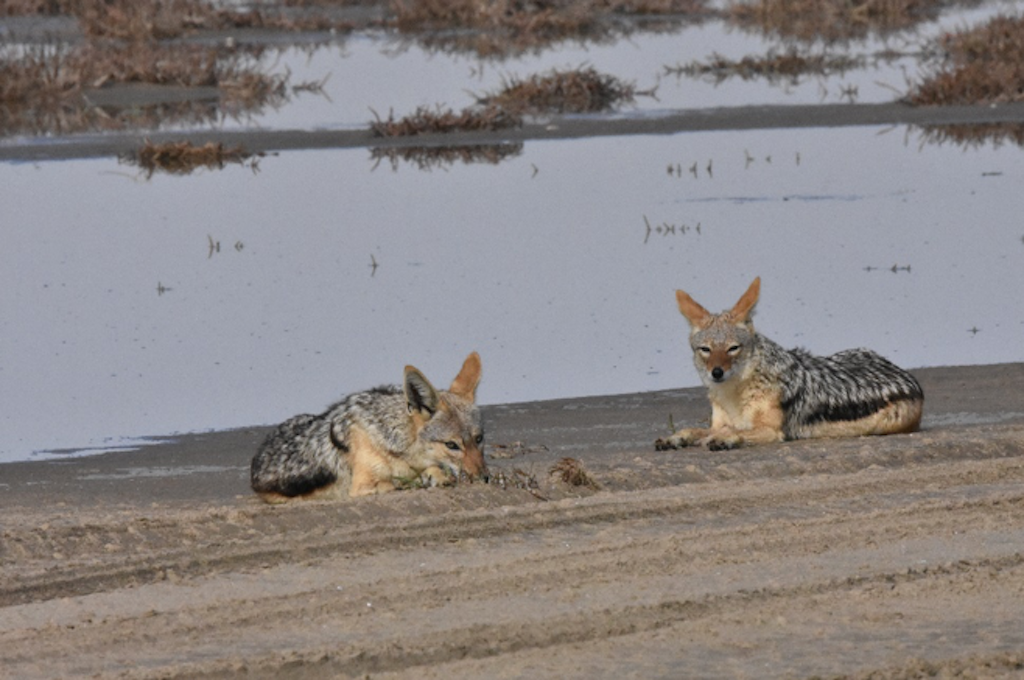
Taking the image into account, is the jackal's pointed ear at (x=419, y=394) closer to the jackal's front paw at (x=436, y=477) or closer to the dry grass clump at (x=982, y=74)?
the jackal's front paw at (x=436, y=477)

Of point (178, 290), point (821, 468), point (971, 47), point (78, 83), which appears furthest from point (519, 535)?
point (971, 47)

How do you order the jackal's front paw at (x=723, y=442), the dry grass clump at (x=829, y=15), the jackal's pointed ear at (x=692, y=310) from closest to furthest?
the jackal's front paw at (x=723, y=442) < the jackal's pointed ear at (x=692, y=310) < the dry grass clump at (x=829, y=15)

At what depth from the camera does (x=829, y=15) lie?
45.3 meters

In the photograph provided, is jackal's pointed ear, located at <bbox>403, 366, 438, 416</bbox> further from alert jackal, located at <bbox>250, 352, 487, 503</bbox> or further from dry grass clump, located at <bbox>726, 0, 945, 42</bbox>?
dry grass clump, located at <bbox>726, 0, 945, 42</bbox>

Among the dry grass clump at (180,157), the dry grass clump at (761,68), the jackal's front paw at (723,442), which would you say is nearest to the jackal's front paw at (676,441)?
the jackal's front paw at (723,442)

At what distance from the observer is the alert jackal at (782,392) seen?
430 inches

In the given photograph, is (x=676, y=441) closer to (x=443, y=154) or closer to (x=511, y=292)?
(x=511, y=292)

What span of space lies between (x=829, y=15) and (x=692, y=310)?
35333 mm

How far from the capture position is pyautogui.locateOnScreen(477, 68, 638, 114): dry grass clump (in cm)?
2953

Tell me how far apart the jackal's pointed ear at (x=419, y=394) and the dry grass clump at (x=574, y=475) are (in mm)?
632

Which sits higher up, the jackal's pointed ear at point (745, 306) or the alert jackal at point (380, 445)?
the jackal's pointed ear at point (745, 306)

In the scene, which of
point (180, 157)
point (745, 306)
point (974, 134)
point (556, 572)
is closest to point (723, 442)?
point (745, 306)

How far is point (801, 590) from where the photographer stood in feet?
23.6

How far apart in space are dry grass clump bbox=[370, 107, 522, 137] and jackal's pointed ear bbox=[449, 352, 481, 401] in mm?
17725
